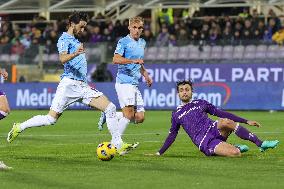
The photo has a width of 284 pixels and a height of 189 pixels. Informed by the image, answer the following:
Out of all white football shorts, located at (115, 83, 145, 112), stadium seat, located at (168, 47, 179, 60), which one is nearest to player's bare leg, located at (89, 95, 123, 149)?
white football shorts, located at (115, 83, 145, 112)

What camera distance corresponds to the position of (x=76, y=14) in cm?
1373

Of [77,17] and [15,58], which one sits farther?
[15,58]

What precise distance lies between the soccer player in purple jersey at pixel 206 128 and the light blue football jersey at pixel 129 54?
275cm

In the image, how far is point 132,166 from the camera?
12227mm

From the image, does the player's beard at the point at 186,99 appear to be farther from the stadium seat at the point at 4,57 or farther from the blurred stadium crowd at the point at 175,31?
the stadium seat at the point at 4,57

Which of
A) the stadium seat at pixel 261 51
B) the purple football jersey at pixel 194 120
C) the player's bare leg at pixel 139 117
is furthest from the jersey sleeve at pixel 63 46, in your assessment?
the stadium seat at pixel 261 51

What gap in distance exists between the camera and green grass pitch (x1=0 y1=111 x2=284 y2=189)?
1012 centimetres

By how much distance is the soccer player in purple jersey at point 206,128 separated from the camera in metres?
13.3

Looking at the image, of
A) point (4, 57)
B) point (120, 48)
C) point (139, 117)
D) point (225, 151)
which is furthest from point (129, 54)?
point (4, 57)

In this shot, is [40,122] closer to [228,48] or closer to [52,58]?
[228,48]

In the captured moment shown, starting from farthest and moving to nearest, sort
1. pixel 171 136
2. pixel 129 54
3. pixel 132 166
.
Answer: pixel 129 54 → pixel 171 136 → pixel 132 166

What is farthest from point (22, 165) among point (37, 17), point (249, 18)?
point (37, 17)

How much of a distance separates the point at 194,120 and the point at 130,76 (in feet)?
10.9

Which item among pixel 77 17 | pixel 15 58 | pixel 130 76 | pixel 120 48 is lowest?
pixel 15 58
